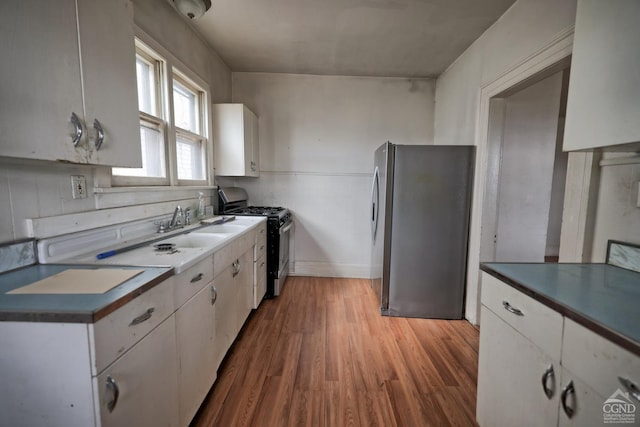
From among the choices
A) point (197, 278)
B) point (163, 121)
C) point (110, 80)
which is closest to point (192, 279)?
point (197, 278)

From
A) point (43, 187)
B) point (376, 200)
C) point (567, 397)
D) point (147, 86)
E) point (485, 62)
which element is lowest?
point (567, 397)

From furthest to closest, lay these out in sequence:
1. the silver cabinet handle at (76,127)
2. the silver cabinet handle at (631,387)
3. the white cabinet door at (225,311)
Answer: the white cabinet door at (225,311) → the silver cabinet handle at (76,127) → the silver cabinet handle at (631,387)

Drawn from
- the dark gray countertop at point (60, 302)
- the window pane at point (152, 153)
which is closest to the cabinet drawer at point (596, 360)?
the dark gray countertop at point (60, 302)

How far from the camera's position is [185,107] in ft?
8.44

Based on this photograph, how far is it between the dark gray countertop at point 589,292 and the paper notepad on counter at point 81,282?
1.60 m

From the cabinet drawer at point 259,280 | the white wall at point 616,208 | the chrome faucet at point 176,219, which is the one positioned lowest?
the cabinet drawer at point 259,280

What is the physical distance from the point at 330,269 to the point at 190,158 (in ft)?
7.63

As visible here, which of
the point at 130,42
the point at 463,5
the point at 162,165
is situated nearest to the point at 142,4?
the point at 130,42

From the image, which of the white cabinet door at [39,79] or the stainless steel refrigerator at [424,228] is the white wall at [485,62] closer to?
the stainless steel refrigerator at [424,228]

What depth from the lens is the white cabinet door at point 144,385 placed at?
83cm

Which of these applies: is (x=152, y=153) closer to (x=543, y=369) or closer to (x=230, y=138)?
(x=230, y=138)

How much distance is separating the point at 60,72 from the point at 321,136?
2.87m

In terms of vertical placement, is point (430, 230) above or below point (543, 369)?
above

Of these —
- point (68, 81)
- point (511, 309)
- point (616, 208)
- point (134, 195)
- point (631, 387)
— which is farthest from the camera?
point (134, 195)
